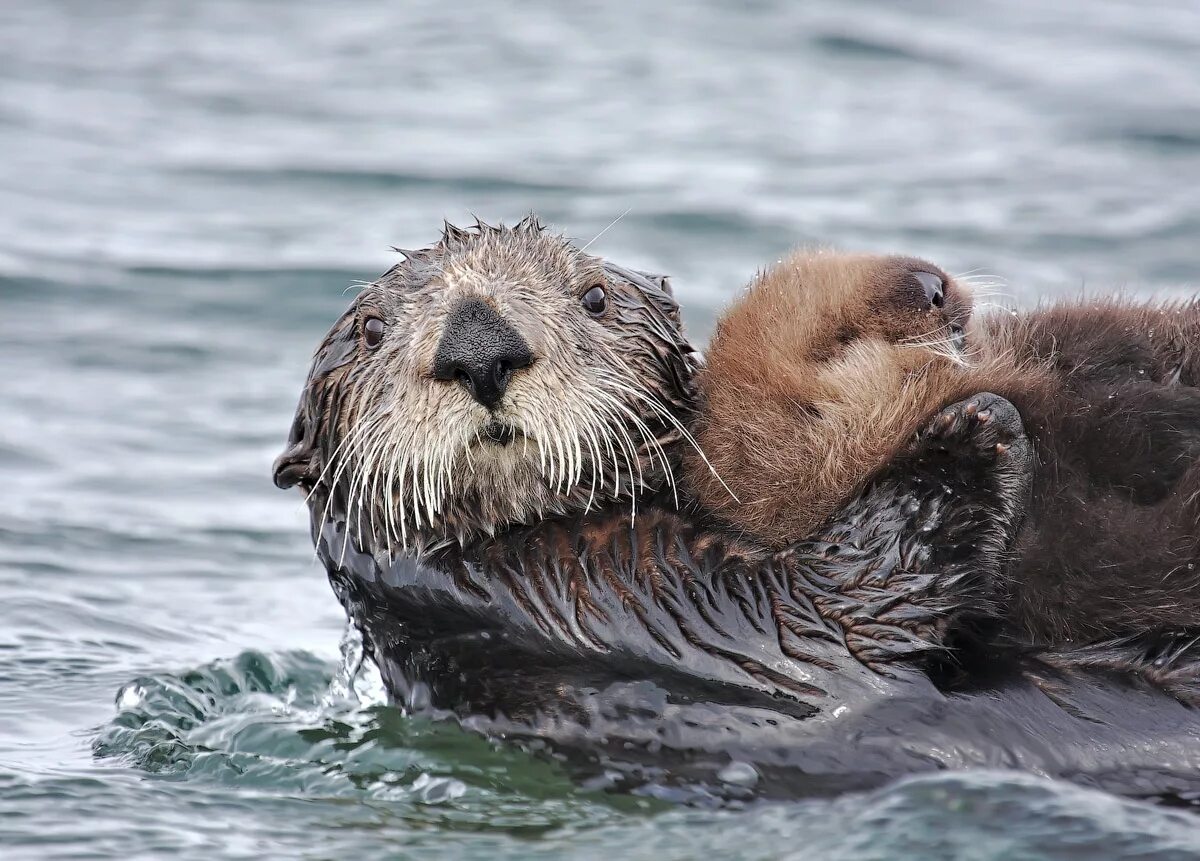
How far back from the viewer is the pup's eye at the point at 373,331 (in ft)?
14.6

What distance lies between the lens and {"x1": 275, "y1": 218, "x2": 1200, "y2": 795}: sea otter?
3.82 metres

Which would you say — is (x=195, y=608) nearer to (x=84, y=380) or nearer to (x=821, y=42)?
(x=84, y=380)

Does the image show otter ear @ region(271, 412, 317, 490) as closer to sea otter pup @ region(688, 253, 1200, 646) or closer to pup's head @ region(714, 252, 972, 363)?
sea otter pup @ region(688, 253, 1200, 646)

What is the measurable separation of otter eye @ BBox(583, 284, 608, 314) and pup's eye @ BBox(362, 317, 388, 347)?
0.56 meters

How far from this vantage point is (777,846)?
11.7 feet

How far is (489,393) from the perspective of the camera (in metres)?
3.95

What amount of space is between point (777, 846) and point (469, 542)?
50.1 inches

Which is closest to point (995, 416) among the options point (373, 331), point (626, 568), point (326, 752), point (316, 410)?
point (626, 568)

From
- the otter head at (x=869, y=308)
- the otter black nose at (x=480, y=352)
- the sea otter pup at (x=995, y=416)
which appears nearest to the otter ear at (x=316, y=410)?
the otter black nose at (x=480, y=352)

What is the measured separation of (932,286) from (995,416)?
20.1 inches

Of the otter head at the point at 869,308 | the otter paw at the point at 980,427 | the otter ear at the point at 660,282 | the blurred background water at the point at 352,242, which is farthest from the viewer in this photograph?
the otter ear at the point at 660,282

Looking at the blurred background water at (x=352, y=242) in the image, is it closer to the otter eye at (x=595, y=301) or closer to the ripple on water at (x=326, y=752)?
the ripple on water at (x=326, y=752)

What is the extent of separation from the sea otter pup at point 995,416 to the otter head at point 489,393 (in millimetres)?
223

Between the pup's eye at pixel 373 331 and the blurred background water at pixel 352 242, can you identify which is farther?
the pup's eye at pixel 373 331
